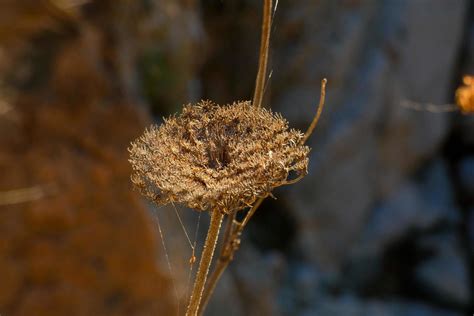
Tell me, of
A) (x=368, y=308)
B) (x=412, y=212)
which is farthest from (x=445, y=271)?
(x=368, y=308)

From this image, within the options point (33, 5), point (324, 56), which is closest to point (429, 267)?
point (324, 56)

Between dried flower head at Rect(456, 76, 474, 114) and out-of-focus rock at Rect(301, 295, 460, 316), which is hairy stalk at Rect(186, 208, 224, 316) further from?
out-of-focus rock at Rect(301, 295, 460, 316)

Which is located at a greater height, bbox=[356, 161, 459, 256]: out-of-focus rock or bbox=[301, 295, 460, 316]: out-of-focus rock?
bbox=[356, 161, 459, 256]: out-of-focus rock

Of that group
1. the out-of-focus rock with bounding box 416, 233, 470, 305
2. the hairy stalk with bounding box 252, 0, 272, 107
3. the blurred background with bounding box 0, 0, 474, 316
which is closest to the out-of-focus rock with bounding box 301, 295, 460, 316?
the blurred background with bounding box 0, 0, 474, 316

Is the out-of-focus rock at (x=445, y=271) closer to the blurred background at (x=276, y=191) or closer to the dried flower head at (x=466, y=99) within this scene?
the blurred background at (x=276, y=191)

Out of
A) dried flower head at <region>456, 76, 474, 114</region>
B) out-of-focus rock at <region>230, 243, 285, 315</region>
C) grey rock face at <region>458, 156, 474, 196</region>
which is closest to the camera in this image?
dried flower head at <region>456, 76, 474, 114</region>

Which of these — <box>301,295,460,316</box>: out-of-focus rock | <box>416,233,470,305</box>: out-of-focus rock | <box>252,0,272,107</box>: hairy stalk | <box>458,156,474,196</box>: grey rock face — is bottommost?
<box>252,0,272,107</box>: hairy stalk

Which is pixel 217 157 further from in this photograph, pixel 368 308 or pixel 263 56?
pixel 368 308

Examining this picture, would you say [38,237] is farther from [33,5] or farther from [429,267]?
[429,267]
